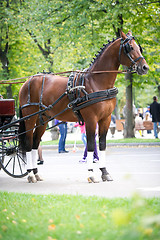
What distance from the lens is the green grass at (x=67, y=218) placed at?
14.2ft

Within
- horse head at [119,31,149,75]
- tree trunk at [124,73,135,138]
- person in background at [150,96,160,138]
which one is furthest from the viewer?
person in background at [150,96,160,138]

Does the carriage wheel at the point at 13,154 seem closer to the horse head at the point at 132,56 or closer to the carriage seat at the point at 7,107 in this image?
the carriage seat at the point at 7,107

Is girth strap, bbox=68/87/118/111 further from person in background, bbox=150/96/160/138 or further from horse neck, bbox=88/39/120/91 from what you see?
person in background, bbox=150/96/160/138

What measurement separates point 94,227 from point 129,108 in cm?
1781

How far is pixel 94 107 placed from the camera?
333 inches

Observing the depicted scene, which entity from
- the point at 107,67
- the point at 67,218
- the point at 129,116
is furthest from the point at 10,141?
the point at 129,116

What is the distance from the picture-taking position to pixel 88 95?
8.50 m

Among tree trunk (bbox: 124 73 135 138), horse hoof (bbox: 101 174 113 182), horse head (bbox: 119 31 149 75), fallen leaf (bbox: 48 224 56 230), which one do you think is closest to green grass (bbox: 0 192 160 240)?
fallen leaf (bbox: 48 224 56 230)

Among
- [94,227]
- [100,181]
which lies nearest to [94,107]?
[100,181]

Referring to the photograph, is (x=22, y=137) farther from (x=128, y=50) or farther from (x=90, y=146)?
(x=128, y=50)

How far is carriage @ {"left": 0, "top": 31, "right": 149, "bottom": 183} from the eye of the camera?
845 centimetres

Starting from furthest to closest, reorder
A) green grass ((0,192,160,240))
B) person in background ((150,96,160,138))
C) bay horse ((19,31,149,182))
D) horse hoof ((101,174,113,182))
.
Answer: person in background ((150,96,160,138)) < horse hoof ((101,174,113,182)) < bay horse ((19,31,149,182)) < green grass ((0,192,160,240))

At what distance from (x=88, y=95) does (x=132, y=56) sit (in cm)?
115

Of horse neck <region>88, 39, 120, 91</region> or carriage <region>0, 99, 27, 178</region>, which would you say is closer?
horse neck <region>88, 39, 120, 91</region>
